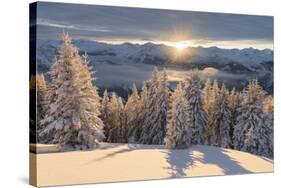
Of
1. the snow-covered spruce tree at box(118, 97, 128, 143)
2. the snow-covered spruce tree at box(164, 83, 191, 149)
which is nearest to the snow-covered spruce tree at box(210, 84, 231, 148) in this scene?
the snow-covered spruce tree at box(164, 83, 191, 149)

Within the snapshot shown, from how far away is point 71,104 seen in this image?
19453mm

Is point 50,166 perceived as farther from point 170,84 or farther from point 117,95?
point 170,84

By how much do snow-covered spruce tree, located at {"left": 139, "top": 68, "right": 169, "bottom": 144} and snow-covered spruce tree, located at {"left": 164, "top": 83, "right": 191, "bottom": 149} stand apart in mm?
197

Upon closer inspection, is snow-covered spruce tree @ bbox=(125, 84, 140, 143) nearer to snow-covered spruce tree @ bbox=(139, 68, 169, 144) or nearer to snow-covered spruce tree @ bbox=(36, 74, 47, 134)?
snow-covered spruce tree @ bbox=(139, 68, 169, 144)

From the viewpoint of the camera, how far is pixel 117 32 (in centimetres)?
2008

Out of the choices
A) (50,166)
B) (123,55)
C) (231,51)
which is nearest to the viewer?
(50,166)

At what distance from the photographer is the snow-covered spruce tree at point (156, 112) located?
20672 millimetres

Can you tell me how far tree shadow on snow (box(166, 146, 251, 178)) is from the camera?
20734 mm

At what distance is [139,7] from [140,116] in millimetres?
2797

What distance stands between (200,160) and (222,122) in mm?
1407

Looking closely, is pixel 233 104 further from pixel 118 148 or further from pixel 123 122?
pixel 118 148

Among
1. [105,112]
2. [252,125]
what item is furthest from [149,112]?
[252,125]

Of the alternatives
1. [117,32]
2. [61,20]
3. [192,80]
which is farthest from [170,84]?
[61,20]

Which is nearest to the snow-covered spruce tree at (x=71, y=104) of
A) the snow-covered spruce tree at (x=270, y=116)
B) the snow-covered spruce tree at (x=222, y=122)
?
the snow-covered spruce tree at (x=222, y=122)
